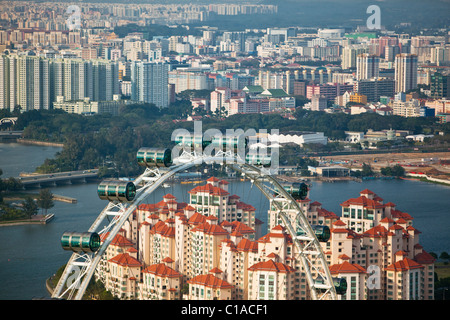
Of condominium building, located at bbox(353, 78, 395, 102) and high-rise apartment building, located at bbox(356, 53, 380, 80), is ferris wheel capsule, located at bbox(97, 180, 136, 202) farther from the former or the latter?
high-rise apartment building, located at bbox(356, 53, 380, 80)

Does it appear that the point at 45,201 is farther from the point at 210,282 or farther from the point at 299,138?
the point at 299,138

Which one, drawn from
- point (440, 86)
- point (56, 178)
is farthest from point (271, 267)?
point (440, 86)

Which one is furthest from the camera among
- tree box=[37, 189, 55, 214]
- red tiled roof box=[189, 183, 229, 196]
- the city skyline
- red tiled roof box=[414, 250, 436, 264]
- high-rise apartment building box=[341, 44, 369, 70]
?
high-rise apartment building box=[341, 44, 369, 70]

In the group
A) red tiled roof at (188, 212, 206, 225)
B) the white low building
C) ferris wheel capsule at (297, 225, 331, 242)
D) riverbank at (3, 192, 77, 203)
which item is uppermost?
ferris wheel capsule at (297, 225, 331, 242)

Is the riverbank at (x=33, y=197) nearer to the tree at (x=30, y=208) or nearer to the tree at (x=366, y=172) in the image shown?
the tree at (x=30, y=208)

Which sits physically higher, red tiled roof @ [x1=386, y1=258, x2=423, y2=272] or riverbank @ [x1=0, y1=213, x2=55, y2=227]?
red tiled roof @ [x1=386, y1=258, x2=423, y2=272]

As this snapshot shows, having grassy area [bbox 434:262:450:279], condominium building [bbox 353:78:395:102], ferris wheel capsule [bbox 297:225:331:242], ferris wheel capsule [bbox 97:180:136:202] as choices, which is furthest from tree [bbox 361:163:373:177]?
ferris wheel capsule [bbox 97:180:136:202]
